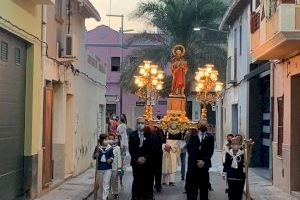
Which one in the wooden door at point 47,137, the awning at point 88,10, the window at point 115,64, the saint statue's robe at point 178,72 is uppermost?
the window at point 115,64

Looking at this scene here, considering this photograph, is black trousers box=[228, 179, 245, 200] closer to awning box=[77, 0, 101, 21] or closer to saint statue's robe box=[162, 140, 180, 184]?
saint statue's robe box=[162, 140, 180, 184]

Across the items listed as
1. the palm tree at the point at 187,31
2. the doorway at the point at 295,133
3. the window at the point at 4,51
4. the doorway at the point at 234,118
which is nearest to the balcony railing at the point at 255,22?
the doorway at the point at 295,133

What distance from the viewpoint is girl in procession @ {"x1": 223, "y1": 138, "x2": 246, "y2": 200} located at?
14.0 m

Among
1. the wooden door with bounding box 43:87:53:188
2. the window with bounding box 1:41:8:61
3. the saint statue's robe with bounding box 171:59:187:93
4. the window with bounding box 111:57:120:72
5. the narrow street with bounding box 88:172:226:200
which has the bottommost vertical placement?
the narrow street with bounding box 88:172:226:200

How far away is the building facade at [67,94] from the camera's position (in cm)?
1702

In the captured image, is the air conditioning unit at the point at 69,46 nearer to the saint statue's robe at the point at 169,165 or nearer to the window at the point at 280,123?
the saint statue's robe at the point at 169,165

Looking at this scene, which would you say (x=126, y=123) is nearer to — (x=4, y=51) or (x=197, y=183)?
(x=197, y=183)

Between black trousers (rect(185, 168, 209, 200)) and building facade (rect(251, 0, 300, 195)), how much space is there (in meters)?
3.28

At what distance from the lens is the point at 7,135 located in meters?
13.1

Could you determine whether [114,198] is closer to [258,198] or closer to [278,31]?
[258,198]

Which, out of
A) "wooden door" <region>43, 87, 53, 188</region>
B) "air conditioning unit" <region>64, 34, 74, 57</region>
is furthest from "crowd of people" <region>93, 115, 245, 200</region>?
"air conditioning unit" <region>64, 34, 74, 57</region>

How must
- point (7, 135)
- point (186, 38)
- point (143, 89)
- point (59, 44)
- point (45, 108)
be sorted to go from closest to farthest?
point (7, 135)
point (45, 108)
point (59, 44)
point (143, 89)
point (186, 38)

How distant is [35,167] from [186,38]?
2798 centimetres

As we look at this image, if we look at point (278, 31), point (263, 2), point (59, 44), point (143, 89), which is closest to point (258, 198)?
point (278, 31)
